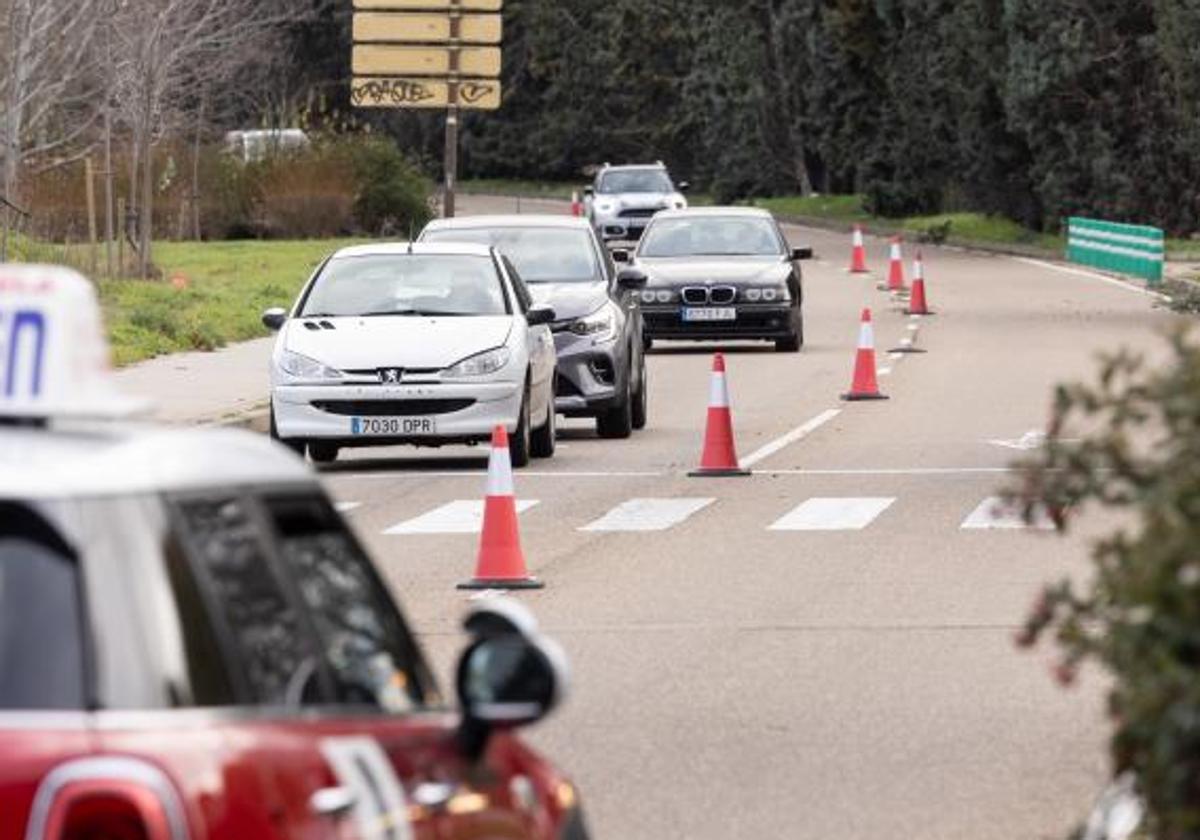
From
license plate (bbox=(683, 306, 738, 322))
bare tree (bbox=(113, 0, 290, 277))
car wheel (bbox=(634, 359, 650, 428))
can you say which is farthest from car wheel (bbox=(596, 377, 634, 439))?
bare tree (bbox=(113, 0, 290, 277))

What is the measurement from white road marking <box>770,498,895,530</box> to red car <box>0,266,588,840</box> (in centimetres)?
1397

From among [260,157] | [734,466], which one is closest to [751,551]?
[734,466]

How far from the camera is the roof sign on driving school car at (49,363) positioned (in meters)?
5.64

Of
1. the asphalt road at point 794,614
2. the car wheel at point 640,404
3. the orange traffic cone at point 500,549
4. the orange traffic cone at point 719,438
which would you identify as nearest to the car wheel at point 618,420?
the asphalt road at point 794,614

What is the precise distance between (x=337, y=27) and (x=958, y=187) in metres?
41.0

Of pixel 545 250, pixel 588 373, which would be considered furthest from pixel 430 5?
pixel 588 373

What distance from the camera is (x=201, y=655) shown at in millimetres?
5211

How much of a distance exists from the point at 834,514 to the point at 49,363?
1524 centimetres

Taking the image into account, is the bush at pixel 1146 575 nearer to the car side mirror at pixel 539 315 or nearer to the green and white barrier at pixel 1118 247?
the car side mirror at pixel 539 315

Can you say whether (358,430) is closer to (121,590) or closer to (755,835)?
(755,835)

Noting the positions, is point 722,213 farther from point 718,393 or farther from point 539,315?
point 718,393

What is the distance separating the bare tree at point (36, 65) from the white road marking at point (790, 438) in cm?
1426

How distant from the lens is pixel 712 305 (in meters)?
38.2

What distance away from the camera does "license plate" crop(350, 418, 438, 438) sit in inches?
918
